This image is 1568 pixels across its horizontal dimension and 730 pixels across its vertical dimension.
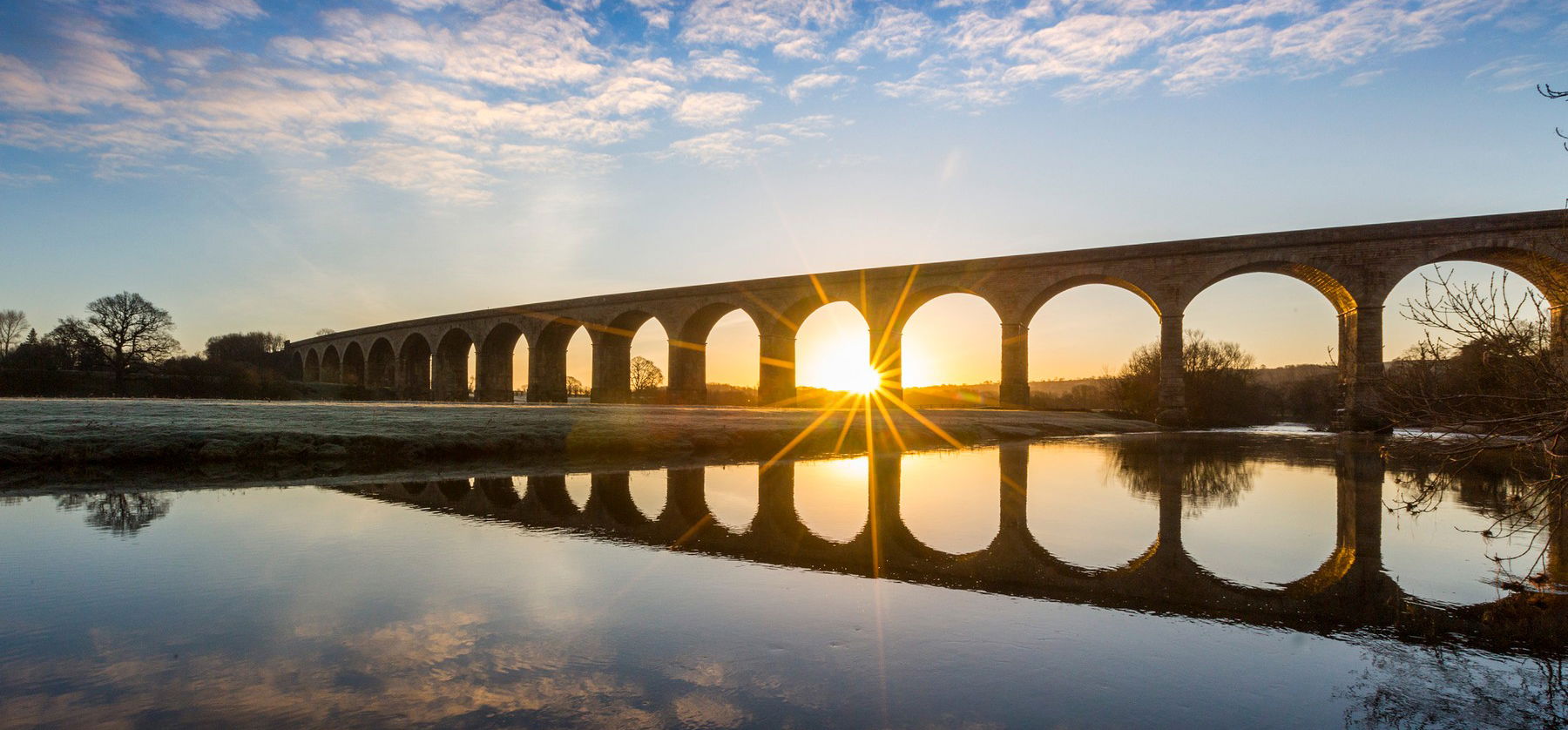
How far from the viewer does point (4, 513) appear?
7.80 meters

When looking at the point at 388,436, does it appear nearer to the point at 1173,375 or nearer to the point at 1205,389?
the point at 1173,375

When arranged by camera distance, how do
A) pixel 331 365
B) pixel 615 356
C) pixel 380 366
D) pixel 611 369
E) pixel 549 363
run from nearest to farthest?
1. pixel 611 369
2. pixel 615 356
3. pixel 549 363
4. pixel 380 366
5. pixel 331 365

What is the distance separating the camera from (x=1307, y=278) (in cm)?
2852

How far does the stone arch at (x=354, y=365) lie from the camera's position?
71875 mm

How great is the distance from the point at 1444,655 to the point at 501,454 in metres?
14.4

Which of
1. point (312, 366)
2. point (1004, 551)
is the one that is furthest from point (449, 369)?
point (1004, 551)

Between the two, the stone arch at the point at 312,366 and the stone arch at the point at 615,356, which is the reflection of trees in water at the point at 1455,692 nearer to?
the stone arch at the point at 615,356

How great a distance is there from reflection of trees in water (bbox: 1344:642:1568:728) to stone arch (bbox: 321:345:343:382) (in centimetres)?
8732

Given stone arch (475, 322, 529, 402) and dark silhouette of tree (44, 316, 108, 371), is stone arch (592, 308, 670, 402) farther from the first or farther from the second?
dark silhouette of tree (44, 316, 108, 371)

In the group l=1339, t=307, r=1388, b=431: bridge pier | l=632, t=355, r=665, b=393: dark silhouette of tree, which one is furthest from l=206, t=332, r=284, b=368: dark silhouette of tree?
l=1339, t=307, r=1388, b=431: bridge pier

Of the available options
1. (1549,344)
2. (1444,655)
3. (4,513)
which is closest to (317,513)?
(4,513)

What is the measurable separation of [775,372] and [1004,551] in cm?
3142

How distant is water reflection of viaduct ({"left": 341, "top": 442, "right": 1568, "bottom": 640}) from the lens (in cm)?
466

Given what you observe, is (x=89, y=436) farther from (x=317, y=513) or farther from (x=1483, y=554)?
Result: (x=1483, y=554)
